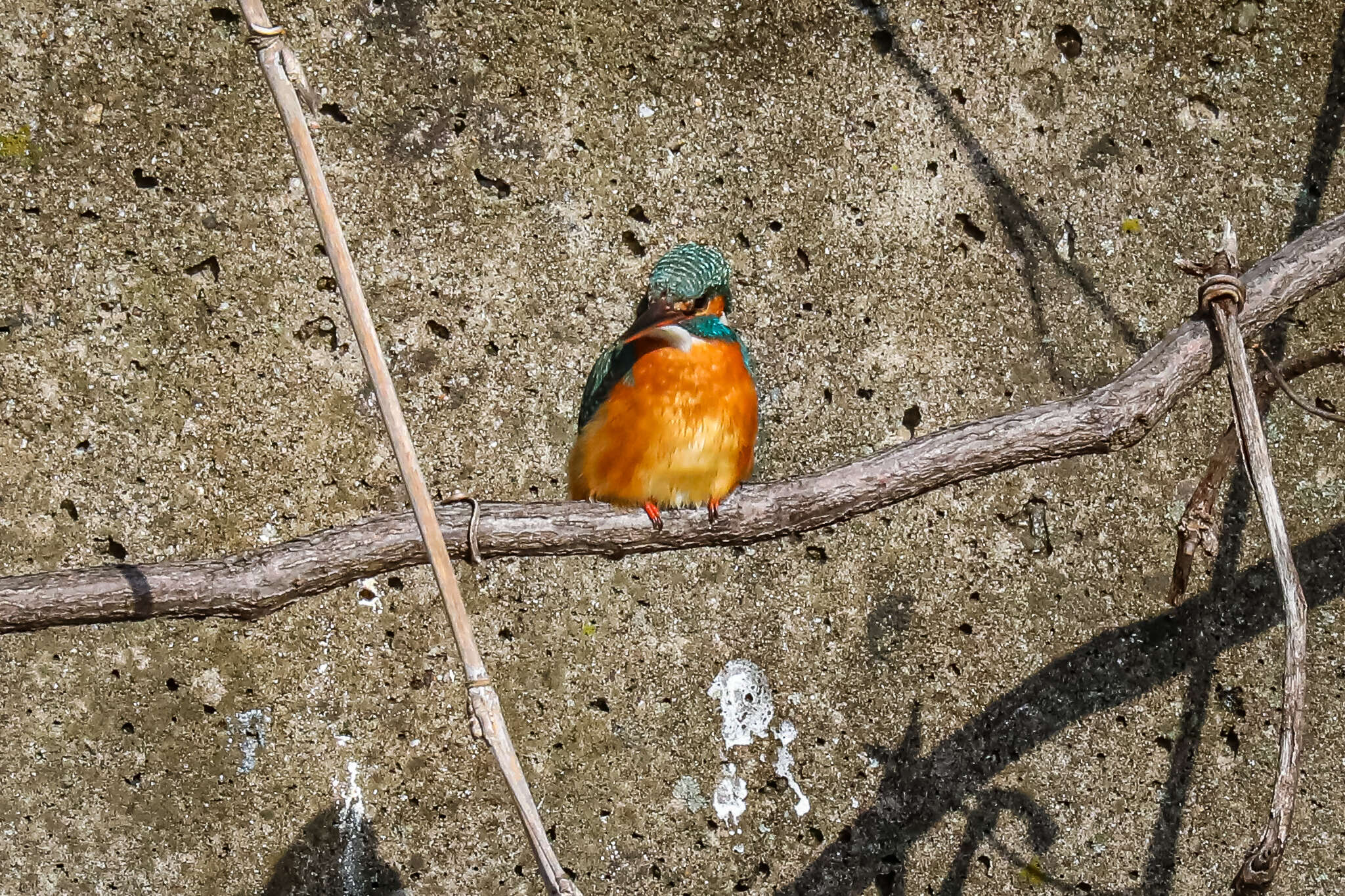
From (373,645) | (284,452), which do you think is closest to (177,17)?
Answer: (284,452)

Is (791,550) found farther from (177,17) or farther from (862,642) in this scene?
(177,17)

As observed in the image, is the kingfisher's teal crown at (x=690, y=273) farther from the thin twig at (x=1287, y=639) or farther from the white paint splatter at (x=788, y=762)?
the white paint splatter at (x=788, y=762)

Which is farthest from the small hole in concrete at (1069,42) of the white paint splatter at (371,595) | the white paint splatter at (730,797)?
the white paint splatter at (371,595)

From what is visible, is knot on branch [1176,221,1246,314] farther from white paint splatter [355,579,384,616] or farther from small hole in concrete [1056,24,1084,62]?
white paint splatter [355,579,384,616]

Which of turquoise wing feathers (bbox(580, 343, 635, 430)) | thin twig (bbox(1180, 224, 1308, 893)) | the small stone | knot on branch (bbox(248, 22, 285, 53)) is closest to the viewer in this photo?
knot on branch (bbox(248, 22, 285, 53))

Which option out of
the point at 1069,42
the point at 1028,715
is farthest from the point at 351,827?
the point at 1069,42

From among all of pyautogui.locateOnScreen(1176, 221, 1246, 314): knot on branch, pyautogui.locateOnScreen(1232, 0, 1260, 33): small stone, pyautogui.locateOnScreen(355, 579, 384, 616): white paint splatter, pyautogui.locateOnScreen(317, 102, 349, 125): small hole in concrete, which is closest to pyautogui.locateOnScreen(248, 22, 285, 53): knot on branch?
pyautogui.locateOnScreen(1176, 221, 1246, 314): knot on branch
